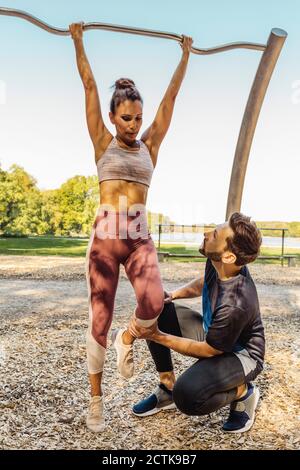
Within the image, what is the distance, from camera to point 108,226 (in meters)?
2.57

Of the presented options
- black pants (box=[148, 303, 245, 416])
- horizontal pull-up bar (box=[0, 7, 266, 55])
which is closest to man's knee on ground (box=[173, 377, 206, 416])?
black pants (box=[148, 303, 245, 416])

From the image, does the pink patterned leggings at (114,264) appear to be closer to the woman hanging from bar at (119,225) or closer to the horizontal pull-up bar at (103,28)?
the woman hanging from bar at (119,225)

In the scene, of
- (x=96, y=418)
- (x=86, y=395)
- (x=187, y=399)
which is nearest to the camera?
(x=187, y=399)

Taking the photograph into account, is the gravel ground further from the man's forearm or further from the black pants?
the man's forearm

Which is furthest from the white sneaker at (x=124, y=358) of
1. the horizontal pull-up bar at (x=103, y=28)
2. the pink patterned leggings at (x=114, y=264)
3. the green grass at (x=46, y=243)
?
the green grass at (x=46, y=243)

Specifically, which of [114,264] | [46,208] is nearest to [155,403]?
[114,264]

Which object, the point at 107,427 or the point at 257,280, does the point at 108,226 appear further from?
the point at 257,280

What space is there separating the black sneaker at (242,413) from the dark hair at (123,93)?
1888 mm

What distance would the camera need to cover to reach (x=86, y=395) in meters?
3.49

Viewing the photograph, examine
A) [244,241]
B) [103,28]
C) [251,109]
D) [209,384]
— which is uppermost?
[103,28]

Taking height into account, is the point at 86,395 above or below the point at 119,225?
below

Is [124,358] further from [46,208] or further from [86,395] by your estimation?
[46,208]

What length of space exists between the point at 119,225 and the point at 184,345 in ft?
2.46
